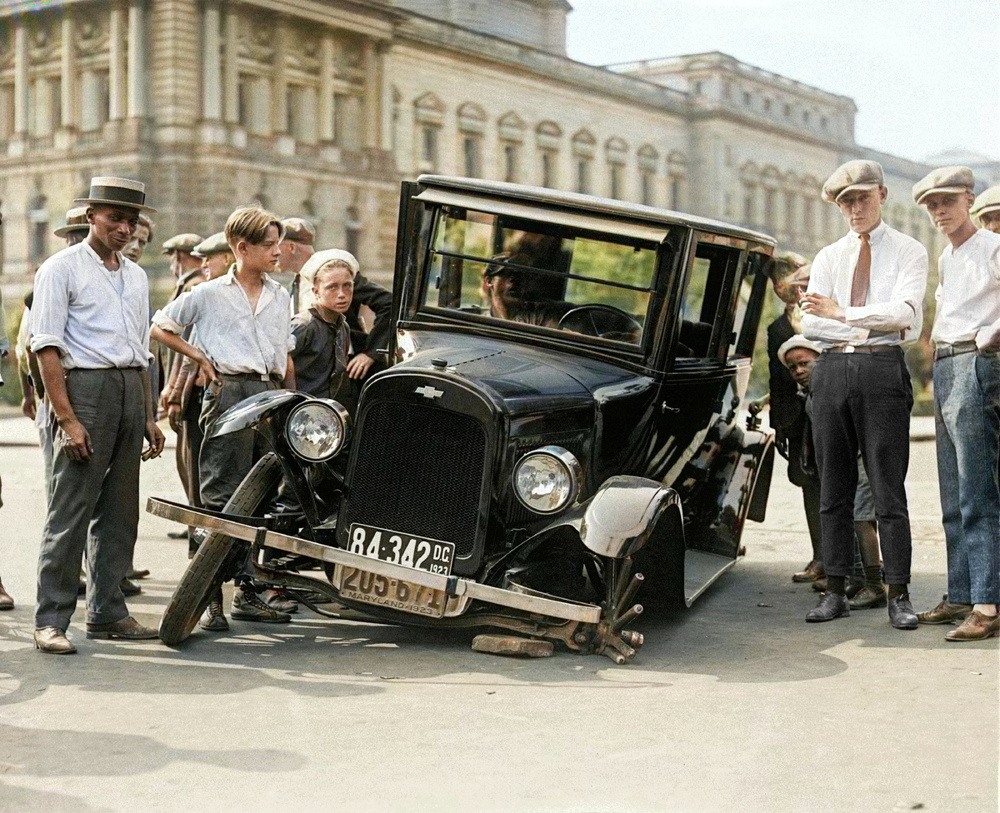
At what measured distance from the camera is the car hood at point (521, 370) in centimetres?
660

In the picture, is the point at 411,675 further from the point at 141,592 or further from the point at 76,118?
the point at 76,118

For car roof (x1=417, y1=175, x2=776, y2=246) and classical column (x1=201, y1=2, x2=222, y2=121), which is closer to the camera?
car roof (x1=417, y1=175, x2=776, y2=246)

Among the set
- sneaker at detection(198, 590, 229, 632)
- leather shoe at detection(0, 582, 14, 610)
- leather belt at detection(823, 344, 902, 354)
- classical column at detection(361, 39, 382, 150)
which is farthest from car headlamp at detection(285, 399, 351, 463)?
classical column at detection(361, 39, 382, 150)

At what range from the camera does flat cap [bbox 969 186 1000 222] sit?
23.4ft

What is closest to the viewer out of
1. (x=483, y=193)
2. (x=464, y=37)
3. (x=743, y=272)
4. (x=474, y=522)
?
(x=474, y=522)

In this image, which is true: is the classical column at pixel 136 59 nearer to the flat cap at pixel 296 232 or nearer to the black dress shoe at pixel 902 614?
the flat cap at pixel 296 232

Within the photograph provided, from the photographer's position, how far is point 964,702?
5750mm

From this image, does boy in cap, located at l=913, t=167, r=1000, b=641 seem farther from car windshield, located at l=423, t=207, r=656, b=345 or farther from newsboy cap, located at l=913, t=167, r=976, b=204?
car windshield, located at l=423, t=207, r=656, b=345

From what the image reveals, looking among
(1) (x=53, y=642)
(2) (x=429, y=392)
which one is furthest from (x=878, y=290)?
(1) (x=53, y=642)

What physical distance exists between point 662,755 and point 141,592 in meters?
4.19

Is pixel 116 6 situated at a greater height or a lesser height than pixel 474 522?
greater

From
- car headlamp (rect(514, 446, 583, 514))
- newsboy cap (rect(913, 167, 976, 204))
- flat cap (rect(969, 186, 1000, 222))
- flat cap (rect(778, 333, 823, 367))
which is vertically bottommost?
car headlamp (rect(514, 446, 583, 514))

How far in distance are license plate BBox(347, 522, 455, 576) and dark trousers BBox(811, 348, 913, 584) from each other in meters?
2.00

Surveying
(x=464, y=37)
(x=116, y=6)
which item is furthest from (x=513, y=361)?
(x=464, y=37)
